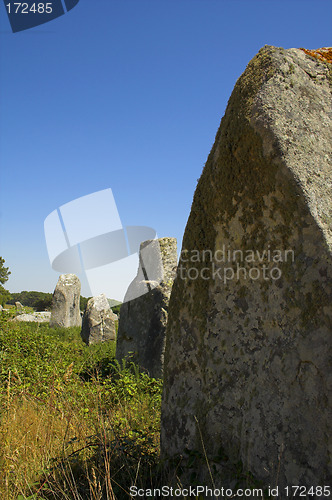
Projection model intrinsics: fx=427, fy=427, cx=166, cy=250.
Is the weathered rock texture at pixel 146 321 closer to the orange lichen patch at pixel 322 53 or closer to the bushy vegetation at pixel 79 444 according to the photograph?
the bushy vegetation at pixel 79 444

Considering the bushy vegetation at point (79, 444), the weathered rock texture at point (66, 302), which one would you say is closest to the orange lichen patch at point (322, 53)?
the bushy vegetation at point (79, 444)

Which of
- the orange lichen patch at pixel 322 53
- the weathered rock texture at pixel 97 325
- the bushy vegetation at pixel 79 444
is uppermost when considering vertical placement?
the orange lichen patch at pixel 322 53

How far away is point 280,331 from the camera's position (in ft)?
7.58

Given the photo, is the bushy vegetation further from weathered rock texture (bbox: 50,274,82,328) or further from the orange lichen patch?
weathered rock texture (bbox: 50,274,82,328)

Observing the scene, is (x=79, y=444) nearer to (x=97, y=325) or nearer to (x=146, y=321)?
(x=146, y=321)

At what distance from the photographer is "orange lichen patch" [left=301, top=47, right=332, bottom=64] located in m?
2.86

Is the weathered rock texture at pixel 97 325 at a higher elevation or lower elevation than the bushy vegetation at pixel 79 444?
higher

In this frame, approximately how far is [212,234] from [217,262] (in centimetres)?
19

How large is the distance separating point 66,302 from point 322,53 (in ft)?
53.1

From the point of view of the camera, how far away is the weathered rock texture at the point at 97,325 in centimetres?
1281

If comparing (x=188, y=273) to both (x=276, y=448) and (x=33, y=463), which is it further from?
(x=33, y=463)

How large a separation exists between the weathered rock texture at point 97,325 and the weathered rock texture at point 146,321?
16.9ft

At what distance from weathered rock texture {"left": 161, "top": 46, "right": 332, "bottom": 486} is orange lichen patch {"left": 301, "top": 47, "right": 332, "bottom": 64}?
83 mm

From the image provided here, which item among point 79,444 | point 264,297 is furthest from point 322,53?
point 79,444
